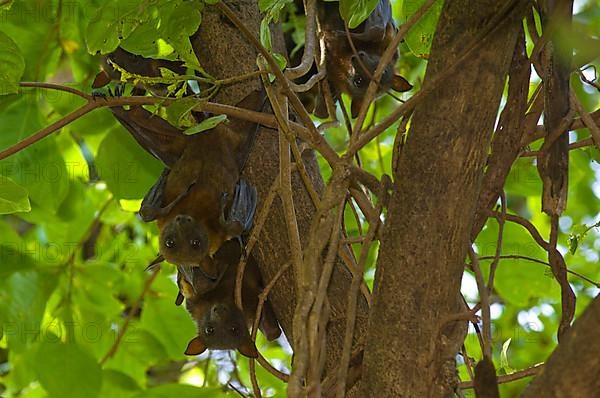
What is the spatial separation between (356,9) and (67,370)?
180 centimetres

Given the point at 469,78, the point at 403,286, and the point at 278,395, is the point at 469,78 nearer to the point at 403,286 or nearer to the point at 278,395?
the point at 403,286

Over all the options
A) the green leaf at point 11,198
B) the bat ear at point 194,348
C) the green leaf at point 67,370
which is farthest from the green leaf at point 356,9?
the green leaf at point 67,370

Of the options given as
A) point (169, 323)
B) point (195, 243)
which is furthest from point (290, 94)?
point (169, 323)

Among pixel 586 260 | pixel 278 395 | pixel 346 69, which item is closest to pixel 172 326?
pixel 278 395

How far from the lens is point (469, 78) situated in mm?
1966

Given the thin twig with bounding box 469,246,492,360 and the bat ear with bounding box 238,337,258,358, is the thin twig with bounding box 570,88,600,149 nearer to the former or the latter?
the thin twig with bounding box 469,246,492,360

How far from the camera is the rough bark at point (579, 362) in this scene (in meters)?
1.38

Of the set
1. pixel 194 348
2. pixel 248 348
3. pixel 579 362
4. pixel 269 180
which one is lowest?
pixel 579 362

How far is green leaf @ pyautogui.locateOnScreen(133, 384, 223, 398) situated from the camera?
2959mm

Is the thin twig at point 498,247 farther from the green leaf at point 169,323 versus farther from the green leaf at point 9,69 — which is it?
the green leaf at point 169,323

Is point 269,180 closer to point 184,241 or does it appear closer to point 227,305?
point 184,241

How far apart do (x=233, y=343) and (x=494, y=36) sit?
1.29 meters

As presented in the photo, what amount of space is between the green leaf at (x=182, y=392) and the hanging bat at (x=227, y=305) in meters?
0.20

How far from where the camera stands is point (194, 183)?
8.40ft
